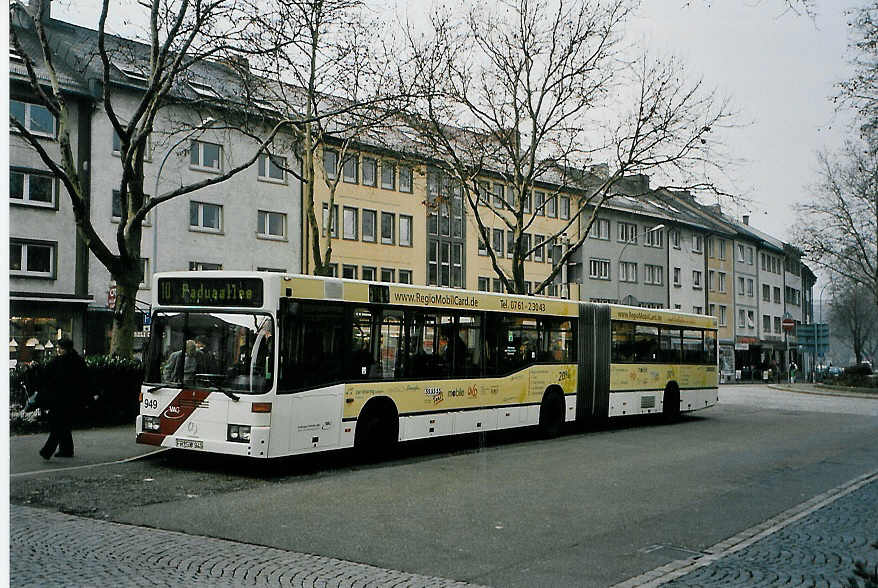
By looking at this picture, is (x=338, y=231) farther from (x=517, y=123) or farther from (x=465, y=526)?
(x=465, y=526)

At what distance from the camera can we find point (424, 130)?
80.0ft

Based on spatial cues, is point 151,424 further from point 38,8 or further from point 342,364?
point 38,8

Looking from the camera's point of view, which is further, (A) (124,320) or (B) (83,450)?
(A) (124,320)

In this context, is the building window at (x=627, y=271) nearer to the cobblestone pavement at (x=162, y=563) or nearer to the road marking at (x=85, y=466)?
the road marking at (x=85, y=466)

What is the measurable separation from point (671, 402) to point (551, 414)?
5087 mm

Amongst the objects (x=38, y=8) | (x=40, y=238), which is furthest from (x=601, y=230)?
(x=40, y=238)

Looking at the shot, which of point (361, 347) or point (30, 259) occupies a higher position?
point (30, 259)

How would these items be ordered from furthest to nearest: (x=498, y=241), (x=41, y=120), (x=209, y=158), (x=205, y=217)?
1. (x=498, y=241)
2. (x=205, y=217)
3. (x=209, y=158)
4. (x=41, y=120)

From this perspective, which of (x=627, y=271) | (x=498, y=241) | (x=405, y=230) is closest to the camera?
(x=405, y=230)

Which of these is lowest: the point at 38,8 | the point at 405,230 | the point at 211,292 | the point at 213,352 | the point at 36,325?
the point at 213,352

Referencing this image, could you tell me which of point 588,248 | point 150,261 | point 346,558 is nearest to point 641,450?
point 346,558

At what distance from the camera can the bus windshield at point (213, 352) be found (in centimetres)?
1097

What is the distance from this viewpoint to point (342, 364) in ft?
39.5

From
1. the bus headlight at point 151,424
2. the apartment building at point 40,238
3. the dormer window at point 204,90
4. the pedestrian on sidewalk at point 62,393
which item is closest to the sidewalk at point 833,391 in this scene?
the dormer window at point 204,90
